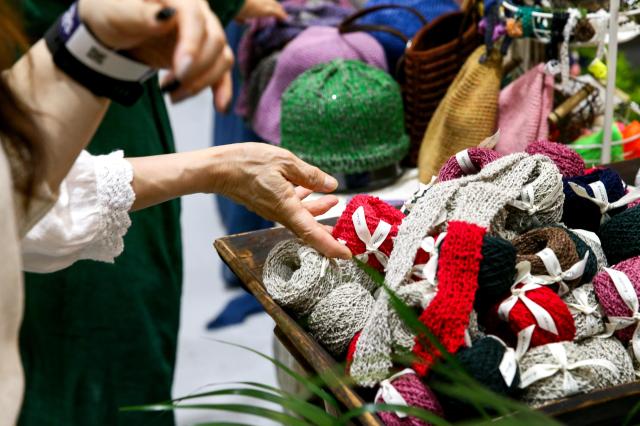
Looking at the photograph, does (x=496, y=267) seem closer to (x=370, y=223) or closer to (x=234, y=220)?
(x=370, y=223)

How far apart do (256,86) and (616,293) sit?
108cm

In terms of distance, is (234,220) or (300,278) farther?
(234,220)

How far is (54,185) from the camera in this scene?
1.72ft

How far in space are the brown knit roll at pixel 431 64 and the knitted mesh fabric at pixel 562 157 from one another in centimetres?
47

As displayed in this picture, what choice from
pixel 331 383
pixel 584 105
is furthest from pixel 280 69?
pixel 331 383

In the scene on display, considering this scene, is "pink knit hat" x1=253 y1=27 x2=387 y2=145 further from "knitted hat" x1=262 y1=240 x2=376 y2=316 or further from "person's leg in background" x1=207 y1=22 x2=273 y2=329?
"knitted hat" x1=262 y1=240 x2=376 y2=316

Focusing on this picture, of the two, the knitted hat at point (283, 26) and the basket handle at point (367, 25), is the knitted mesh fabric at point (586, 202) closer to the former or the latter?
the basket handle at point (367, 25)

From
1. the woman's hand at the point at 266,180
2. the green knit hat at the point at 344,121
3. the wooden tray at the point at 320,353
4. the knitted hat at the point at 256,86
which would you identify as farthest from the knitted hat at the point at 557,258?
the knitted hat at the point at 256,86

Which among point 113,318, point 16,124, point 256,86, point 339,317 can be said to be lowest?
point 113,318

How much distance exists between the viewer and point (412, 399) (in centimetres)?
57

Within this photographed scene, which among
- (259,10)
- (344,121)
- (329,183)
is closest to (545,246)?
(329,183)

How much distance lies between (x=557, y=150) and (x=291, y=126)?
56 cm

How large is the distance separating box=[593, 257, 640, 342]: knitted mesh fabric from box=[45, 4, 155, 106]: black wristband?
41 cm

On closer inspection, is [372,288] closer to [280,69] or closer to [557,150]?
[557,150]
